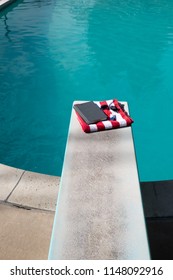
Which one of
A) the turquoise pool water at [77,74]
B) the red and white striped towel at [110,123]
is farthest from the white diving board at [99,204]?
the turquoise pool water at [77,74]

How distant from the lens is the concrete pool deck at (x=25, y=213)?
3.04m

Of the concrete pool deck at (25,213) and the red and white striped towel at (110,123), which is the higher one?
the red and white striped towel at (110,123)

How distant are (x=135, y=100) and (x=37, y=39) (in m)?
6.38

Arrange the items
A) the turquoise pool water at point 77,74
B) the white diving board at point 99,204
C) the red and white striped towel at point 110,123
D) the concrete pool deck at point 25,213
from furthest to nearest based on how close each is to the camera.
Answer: the turquoise pool water at point 77,74, the red and white striped towel at point 110,123, the concrete pool deck at point 25,213, the white diving board at point 99,204

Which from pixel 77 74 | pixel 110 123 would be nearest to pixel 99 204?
pixel 110 123

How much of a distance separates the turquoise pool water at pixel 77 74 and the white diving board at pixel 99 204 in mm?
2558

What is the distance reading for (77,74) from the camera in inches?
366

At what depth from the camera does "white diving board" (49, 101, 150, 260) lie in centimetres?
215

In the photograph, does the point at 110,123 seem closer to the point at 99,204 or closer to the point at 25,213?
the point at 99,204

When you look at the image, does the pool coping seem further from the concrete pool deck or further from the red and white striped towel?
the red and white striped towel

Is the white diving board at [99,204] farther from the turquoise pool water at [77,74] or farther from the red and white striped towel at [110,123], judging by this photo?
the turquoise pool water at [77,74]

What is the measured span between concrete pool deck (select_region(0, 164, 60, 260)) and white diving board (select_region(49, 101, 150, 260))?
2.71ft
